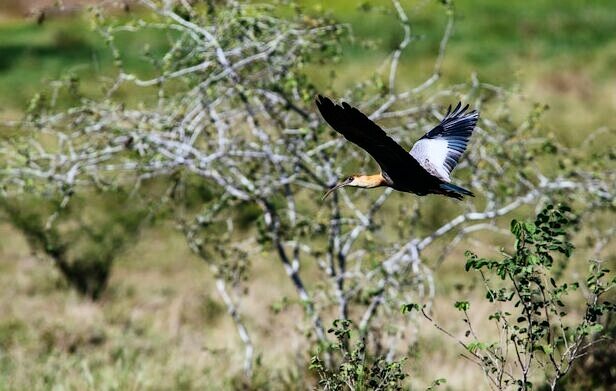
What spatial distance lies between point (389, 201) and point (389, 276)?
8.71 m

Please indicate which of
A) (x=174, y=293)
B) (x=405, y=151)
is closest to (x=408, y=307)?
(x=405, y=151)

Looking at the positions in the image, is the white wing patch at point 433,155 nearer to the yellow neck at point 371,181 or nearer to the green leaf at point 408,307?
the yellow neck at point 371,181

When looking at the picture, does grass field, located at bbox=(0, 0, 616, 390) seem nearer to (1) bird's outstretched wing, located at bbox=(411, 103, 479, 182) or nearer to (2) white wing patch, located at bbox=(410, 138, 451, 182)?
(1) bird's outstretched wing, located at bbox=(411, 103, 479, 182)

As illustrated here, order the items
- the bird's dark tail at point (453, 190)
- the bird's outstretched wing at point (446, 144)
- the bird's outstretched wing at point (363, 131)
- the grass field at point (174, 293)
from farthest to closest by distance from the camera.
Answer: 1. the grass field at point (174, 293)
2. the bird's outstretched wing at point (446, 144)
3. the bird's dark tail at point (453, 190)
4. the bird's outstretched wing at point (363, 131)

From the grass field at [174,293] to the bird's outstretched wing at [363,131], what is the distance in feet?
9.71

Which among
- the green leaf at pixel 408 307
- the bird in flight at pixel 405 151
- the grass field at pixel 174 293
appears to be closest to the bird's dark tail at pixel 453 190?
the bird in flight at pixel 405 151

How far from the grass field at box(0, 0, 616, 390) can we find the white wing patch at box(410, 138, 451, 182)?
1.72m

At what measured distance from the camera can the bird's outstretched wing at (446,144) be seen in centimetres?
599

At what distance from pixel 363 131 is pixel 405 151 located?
22 centimetres

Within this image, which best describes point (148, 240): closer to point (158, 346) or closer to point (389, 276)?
point (158, 346)

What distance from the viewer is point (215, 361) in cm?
880

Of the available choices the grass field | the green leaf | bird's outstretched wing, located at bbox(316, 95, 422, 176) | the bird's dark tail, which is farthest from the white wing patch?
the grass field

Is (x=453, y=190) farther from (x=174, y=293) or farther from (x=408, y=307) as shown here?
(x=174, y=293)

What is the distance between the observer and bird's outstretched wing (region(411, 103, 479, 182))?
5987mm
